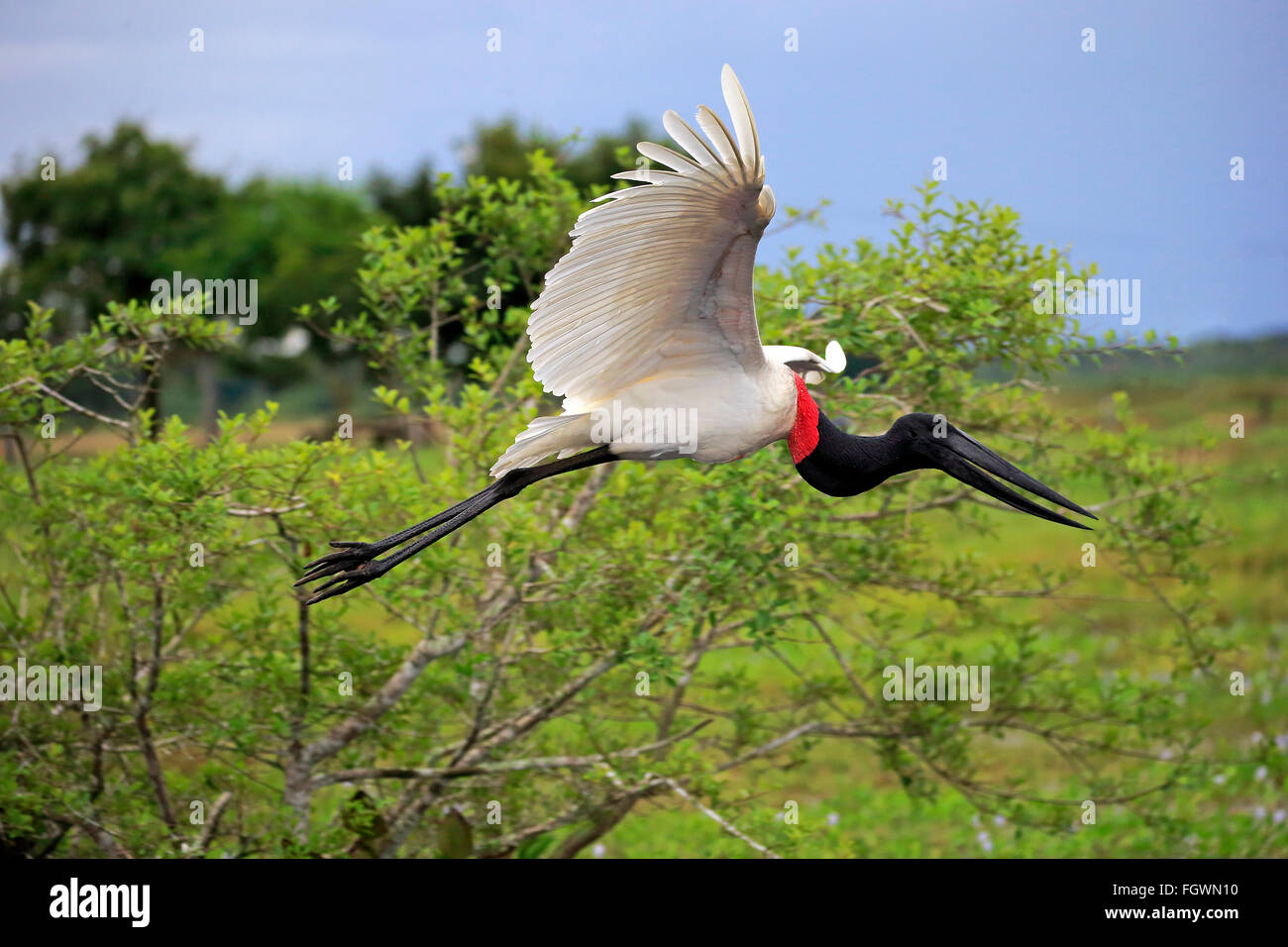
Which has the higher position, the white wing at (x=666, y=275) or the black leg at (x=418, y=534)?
the white wing at (x=666, y=275)

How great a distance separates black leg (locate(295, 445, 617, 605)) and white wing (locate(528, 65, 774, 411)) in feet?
0.65

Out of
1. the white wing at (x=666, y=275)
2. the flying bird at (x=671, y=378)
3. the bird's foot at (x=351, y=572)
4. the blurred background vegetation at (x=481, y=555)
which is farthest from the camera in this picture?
the blurred background vegetation at (x=481, y=555)

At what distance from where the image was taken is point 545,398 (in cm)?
608

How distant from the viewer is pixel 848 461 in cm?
423

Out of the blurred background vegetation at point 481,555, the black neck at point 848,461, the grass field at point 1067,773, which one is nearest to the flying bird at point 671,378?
the black neck at point 848,461

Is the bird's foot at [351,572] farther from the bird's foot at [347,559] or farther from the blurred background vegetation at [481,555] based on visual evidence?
the blurred background vegetation at [481,555]

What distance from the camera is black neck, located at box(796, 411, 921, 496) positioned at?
167 inches

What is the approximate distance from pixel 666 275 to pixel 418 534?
1255 millimetres

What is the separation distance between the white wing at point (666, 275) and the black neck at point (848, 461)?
36 cm

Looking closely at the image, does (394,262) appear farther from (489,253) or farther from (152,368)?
(152,368)

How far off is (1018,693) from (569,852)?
2.11 metres

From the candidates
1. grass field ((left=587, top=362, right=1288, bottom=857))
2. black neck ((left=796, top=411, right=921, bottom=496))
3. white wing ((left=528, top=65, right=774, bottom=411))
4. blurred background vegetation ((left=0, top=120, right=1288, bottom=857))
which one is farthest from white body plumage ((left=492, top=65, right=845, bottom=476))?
grass field ((left=587, top=362, right=1288, bottom=857))

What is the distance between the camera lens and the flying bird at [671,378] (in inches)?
144

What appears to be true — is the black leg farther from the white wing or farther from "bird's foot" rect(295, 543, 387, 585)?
the white wing
